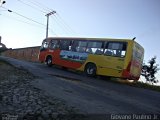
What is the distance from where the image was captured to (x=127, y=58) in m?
19.8

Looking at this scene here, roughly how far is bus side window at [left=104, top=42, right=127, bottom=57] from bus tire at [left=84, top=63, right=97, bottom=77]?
5.01 ft

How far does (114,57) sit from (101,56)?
1208 mm

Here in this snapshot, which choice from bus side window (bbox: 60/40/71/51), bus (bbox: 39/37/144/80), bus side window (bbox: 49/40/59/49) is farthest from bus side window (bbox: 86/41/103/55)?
bus side window (bbox: 49/40/59/49)

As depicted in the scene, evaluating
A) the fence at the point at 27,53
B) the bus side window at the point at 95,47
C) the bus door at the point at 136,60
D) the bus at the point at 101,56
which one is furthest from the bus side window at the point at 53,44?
the fence at the point at 27,53

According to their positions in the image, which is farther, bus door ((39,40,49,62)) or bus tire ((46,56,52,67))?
bus door ((39,40,49,62))

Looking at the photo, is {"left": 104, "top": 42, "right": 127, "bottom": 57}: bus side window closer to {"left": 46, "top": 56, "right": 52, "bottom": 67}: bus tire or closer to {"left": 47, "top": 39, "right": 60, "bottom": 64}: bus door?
{"left": 47, "top": 39, "right": 60, "bottom": 64}: bus door

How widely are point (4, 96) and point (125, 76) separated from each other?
35.6ft

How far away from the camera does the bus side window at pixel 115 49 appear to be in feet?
65.7

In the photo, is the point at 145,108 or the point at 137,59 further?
the point at 137,59

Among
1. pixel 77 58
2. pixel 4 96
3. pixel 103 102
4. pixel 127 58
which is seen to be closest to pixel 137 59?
pixel 127 58

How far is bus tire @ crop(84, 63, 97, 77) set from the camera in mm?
21852

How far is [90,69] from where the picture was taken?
22.2 meters

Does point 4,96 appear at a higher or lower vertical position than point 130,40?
lower

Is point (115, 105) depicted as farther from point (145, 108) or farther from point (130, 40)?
point (130, 40)
